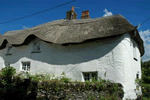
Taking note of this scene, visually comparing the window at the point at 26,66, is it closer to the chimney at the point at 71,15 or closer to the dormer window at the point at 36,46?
the dormer window at the point at 36,46

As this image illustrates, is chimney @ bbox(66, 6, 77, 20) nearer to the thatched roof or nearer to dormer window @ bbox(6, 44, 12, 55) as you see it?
the thatched roof

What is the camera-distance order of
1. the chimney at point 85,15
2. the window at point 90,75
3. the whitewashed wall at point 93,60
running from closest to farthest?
the whitewashed wall at point 93,60 → the window at point 90,75 → the chimney at point 85,15

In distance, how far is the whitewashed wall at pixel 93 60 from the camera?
27.0 feet

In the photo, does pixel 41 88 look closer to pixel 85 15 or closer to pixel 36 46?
pixel 36 46

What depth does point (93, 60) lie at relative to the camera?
8.75m

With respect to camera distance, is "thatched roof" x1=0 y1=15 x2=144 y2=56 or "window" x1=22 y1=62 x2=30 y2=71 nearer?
"thatched roof" x1=0 y1=15 x2=144 y2=56

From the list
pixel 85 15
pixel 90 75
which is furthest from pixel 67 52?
pixel 85 15

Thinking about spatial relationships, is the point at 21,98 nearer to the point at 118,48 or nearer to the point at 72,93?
the point at 72,93

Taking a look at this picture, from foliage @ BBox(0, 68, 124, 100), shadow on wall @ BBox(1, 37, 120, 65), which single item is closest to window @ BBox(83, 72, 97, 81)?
shadow on wall @ BBox(1, 37, 120, 65)

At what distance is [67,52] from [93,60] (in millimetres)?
1933

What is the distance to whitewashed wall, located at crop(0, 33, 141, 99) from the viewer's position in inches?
324

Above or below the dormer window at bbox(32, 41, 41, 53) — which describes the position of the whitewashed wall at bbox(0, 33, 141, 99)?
below

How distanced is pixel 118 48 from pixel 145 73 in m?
10.7

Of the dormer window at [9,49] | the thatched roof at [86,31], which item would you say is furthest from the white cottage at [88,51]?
the dormer window at [9,49]
